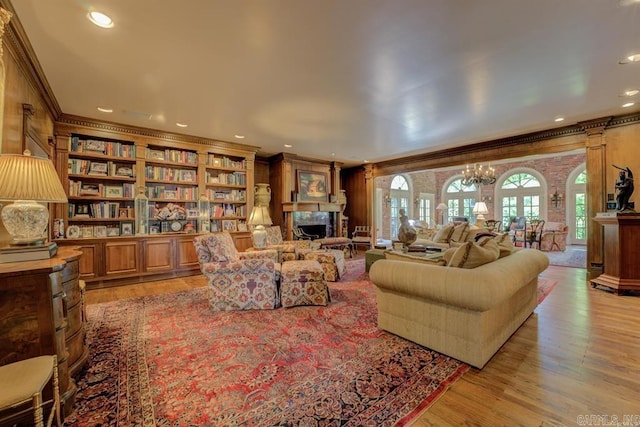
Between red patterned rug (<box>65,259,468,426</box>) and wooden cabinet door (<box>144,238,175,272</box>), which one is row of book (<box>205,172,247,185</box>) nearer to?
wooden cabinet door (<box>144,238,175,272</box>)

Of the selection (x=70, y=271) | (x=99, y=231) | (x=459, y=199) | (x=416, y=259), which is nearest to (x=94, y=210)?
(x=99, y=231)

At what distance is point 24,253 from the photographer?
64.1 inches

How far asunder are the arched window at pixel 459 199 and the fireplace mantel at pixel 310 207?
6876 mm

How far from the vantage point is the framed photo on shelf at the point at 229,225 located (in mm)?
5902

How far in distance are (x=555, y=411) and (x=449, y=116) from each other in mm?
3755

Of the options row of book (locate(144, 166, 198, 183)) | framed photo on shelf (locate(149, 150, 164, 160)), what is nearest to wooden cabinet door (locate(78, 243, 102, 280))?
row of book (locate(144, 166, 198, 183))

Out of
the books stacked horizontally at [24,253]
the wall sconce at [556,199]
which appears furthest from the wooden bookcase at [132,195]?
the wall sconce at [556,199]

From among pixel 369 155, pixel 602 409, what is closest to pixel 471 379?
pixel 602 409

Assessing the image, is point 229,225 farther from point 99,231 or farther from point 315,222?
point 315,222

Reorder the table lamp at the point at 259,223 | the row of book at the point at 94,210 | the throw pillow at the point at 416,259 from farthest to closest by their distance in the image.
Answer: the row of book at the point at 94,210, the table lamp at the point at 259,223, the throw pillow at the point at 416,259

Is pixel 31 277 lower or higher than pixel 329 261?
higher

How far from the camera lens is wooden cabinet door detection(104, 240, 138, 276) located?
14.4ft

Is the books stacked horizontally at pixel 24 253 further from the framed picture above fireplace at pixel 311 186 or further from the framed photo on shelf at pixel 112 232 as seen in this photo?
the framed picture above fireplace at pixel 311 186

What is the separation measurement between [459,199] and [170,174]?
11.3 meters
